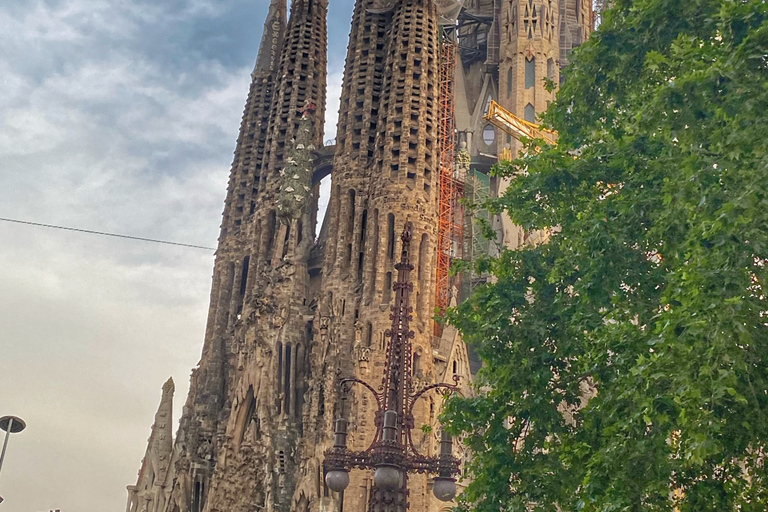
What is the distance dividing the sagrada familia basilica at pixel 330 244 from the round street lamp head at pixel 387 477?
15.8 meters

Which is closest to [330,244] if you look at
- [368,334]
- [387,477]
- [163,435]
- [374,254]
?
[374,254]

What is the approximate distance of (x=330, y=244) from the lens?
3669 cm

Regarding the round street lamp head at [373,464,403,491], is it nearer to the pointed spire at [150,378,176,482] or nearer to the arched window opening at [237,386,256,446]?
the arched window opening at [237,386,256,446]

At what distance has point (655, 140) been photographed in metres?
13.8

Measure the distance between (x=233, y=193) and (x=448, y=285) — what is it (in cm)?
1122

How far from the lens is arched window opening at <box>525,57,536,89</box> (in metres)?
44.5

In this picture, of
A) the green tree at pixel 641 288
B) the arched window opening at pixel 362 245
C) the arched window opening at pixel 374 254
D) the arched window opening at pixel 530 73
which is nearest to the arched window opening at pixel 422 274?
the arched window opening at pixel 374 254

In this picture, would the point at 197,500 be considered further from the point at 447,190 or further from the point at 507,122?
the point at 507,122

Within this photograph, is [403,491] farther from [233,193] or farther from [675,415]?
[233,193]

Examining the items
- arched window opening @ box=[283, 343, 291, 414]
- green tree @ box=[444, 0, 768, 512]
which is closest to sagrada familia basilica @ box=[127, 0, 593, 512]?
arched window opening @ box=[283, 343, 291, 414]

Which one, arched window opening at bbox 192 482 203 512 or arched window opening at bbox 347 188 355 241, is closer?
arched window opening at bbox 192 482 203 512

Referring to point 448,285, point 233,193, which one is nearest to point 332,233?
point 448,285

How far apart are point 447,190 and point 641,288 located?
26.5m

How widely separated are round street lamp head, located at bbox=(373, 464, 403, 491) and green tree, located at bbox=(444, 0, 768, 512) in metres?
1.76
